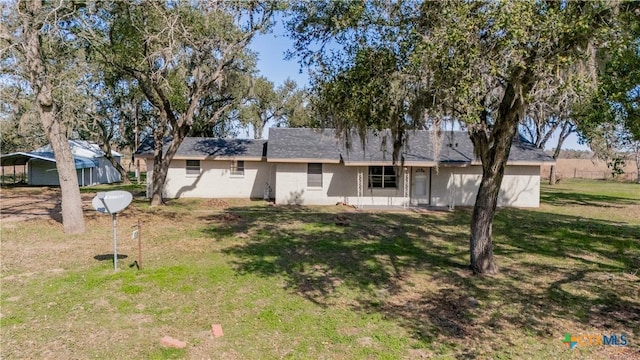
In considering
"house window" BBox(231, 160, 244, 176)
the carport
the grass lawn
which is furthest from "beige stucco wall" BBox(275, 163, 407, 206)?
the carport

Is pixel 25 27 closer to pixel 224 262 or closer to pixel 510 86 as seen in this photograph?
pixel 224 262

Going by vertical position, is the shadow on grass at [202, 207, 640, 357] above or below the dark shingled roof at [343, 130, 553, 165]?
below

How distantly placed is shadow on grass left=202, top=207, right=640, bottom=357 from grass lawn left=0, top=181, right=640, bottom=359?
1.4 inches

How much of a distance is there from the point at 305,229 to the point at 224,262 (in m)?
4.13

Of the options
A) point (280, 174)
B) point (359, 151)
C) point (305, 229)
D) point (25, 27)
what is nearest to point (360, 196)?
point (359, 151)

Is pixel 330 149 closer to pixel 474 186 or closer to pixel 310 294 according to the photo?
pixel 474 186

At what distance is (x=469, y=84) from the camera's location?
5320 mm

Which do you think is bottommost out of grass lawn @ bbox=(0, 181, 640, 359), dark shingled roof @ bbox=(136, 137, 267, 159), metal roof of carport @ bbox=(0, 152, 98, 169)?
grass lawn @ bbox=(0, 181, 640, 359)

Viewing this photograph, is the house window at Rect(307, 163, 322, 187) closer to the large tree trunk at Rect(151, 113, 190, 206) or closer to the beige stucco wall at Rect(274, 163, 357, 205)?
the beige stucco wall at Rect(274, 163, 357, 205)

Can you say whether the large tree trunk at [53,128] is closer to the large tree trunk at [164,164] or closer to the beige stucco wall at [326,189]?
the large tree trunk at [164,164]

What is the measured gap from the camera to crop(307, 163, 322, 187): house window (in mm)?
18203

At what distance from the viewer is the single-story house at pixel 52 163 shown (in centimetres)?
2517

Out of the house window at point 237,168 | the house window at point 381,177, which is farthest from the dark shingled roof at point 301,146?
the house window at point 237,168

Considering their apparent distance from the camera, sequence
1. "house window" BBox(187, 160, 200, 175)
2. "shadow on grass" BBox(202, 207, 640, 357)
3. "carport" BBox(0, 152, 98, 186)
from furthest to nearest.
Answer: "carport" BBox(0, 152, 98, 186) < "house window" BBox(187, 160, 200, 175) < "shadow on grass" BBox(202, 207, 640, 357)
